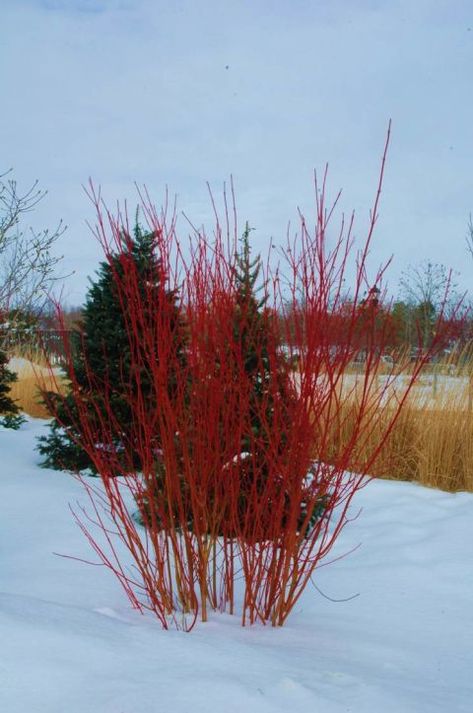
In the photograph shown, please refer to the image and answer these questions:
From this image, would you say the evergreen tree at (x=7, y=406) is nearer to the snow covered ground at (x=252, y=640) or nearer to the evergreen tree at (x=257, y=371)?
the snow covered ground at (x=252, y=640)

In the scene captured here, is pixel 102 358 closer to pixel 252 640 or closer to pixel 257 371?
pixel 257 371

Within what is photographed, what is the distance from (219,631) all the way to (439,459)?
11.6 feet

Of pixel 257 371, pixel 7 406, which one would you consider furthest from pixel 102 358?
pixel 7 406

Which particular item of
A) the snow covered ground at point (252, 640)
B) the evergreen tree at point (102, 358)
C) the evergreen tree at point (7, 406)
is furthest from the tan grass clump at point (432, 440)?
the evergreen tree at point (7, 406)

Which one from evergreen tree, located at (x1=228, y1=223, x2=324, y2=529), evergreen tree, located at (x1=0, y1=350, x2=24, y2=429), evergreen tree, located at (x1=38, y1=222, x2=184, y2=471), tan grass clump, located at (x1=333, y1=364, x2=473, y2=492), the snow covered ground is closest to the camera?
the snow covered ground

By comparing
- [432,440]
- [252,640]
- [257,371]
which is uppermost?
[257,371]

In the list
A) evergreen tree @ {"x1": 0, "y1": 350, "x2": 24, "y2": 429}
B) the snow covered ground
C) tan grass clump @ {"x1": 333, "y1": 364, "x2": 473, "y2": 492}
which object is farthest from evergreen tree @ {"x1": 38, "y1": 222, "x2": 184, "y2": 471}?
evergreen tree @ {"x1": 0, "y1": 350, "x2": 24, "y2": 429}

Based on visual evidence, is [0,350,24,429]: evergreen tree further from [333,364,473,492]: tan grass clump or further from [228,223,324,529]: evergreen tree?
[228,223,324,529]: evergreen tree

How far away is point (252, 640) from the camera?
8.31 ft

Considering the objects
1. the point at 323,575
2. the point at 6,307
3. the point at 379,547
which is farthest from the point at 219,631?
the point at 6,307

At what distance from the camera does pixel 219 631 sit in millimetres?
2574

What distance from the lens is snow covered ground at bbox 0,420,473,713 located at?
6.41 feet

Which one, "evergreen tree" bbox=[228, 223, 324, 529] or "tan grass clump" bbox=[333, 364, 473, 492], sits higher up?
"evergreen tree" bbox=[228, 223, 324, 529]

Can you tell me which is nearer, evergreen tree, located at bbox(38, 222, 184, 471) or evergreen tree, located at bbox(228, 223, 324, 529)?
evergreen tree, located at bbox(228, 223, 324, 529)
